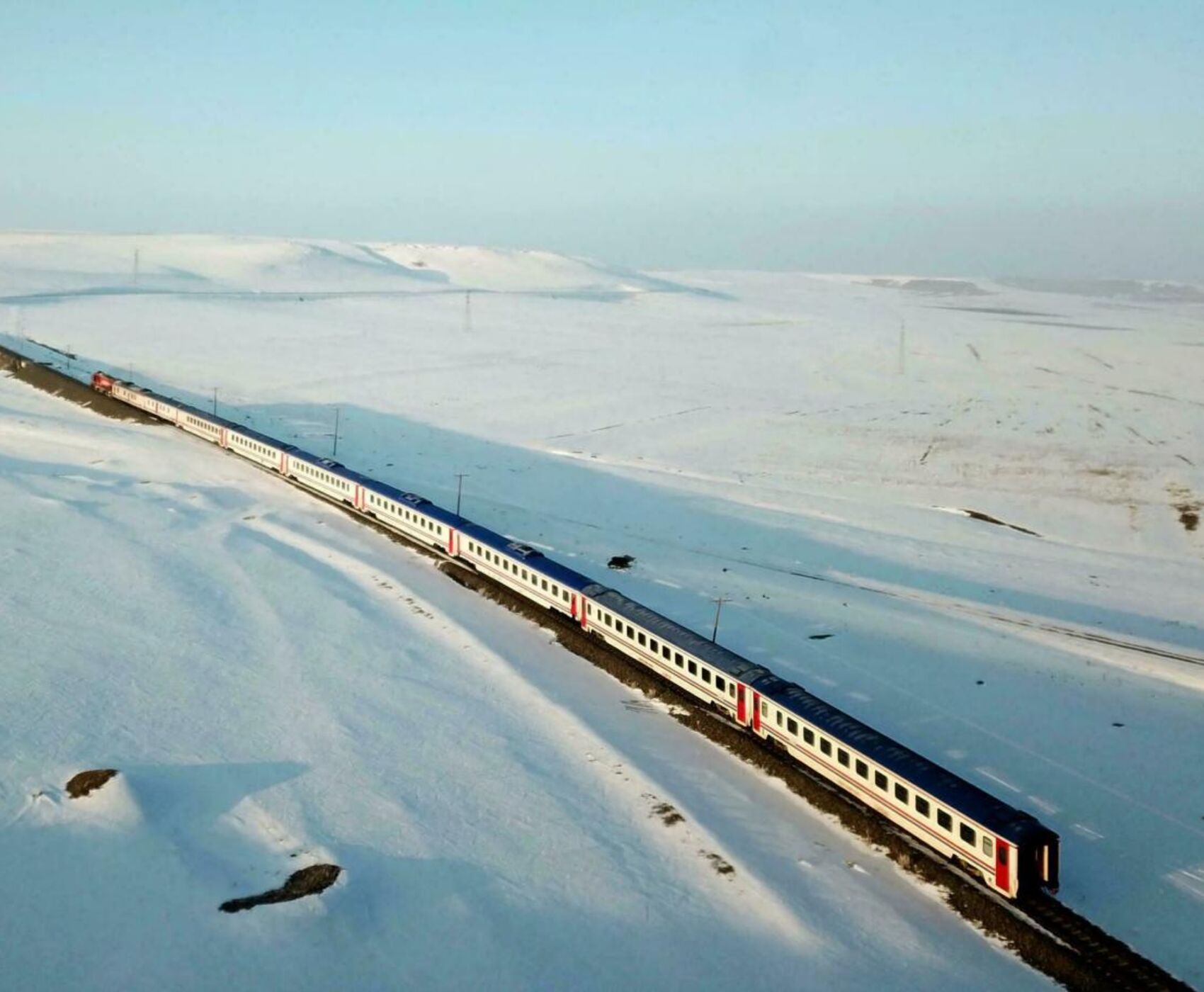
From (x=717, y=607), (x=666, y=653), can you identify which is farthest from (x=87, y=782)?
(x=717, y=607)

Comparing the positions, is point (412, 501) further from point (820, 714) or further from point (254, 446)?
point (820, 714)

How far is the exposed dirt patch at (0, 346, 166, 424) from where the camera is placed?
4914cm

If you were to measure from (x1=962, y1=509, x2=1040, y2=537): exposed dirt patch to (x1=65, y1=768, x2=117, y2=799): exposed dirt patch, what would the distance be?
33.2 meters

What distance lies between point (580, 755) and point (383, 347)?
218 ft

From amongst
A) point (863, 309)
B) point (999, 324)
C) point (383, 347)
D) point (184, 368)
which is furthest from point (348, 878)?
point (863, 309)

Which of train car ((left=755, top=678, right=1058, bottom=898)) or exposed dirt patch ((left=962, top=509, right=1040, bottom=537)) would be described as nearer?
train car ((left=755, top=678, right=1058, bottom=898))

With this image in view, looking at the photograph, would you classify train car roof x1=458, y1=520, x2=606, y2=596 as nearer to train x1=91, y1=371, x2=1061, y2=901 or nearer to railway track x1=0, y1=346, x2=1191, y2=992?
train x1=91, y1=371, x2=1061, y2=901

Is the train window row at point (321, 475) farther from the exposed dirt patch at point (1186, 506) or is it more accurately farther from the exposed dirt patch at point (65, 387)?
the exposed dirt patch at point (1186, 506)

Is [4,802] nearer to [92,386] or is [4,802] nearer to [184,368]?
[92,386]

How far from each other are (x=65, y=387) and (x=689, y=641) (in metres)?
48.9

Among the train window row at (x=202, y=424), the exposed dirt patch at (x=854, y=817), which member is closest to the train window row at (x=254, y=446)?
the train window row at (x=202, y=424)

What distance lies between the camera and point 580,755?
55.8 feet

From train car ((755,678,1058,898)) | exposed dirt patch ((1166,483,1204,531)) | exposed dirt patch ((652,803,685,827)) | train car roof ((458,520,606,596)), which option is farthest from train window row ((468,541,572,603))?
exposed dirt patch ((1166,483,1204,531))

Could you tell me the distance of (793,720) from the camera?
630 inches
